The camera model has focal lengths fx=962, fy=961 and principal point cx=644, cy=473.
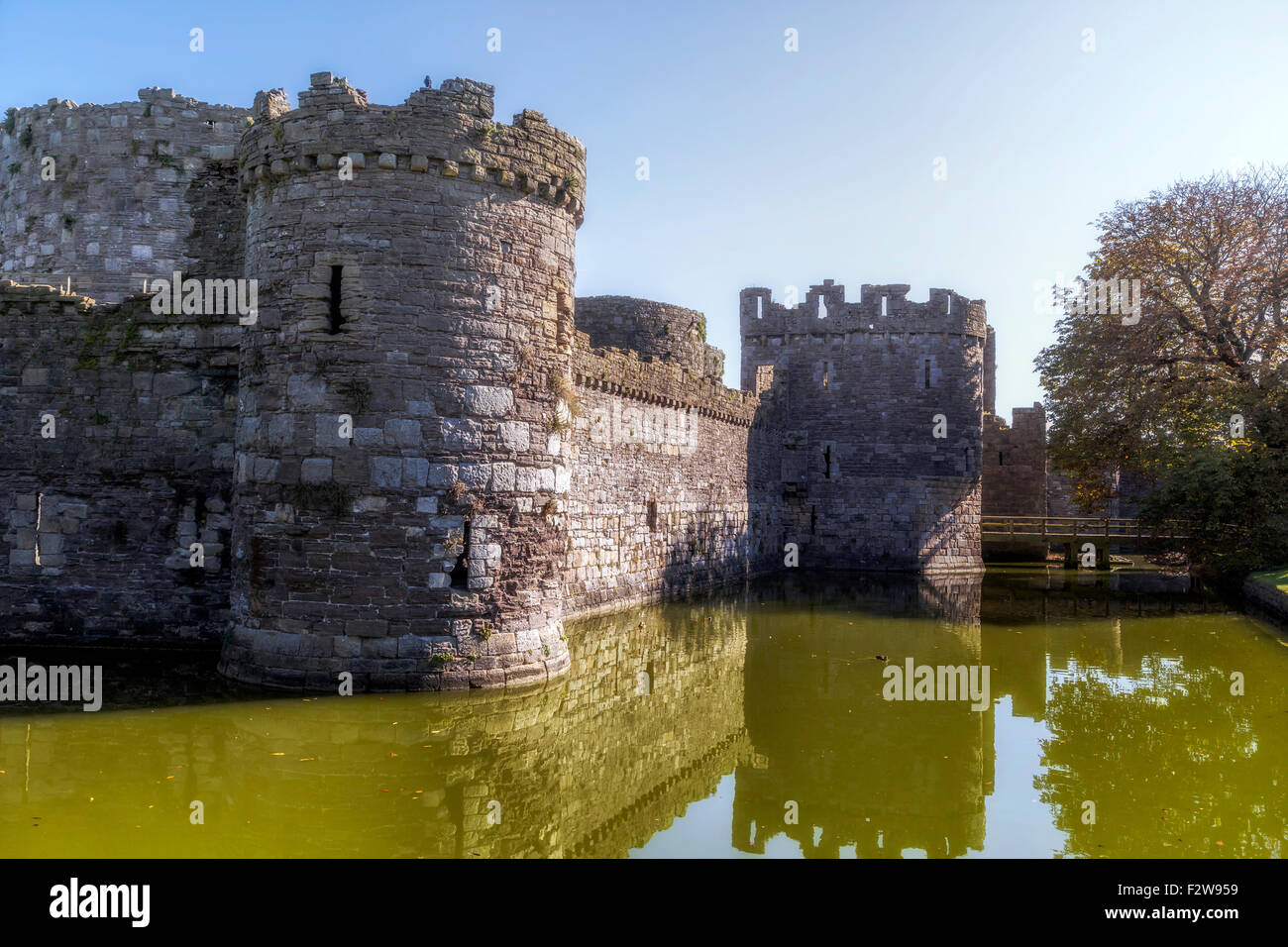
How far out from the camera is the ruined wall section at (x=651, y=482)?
1481 cm

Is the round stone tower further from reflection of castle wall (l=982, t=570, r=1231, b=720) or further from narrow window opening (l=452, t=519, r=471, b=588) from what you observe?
reflection of castle wall (l=982, t=570, r=1231, b=720)

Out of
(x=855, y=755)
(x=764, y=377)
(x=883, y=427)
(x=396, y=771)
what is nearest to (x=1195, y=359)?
(x=883, y=427)

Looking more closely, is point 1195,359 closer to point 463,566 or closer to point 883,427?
point 883,427

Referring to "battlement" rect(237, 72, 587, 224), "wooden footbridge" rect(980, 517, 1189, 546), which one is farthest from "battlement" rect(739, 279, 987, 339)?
"battlement" rect(237, 72, 587, 224)

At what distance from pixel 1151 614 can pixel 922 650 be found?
702 centimetres

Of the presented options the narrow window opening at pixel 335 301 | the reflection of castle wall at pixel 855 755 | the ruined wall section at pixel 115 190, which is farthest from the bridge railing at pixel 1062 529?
the ruined wall section at pixel 115 190

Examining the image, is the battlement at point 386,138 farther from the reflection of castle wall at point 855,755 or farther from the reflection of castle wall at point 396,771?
the reflection of castle wall at point 855,755

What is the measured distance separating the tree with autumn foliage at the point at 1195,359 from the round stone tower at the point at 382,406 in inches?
628

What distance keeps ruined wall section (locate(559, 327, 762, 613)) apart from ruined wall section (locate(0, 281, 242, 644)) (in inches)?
164

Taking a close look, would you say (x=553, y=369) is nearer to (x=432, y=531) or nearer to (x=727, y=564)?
(x=432, y=531)

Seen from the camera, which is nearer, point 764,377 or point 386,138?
point 386,138

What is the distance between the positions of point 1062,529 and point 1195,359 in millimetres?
10096

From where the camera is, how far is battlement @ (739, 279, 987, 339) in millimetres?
24453

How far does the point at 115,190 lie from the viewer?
15445mm
